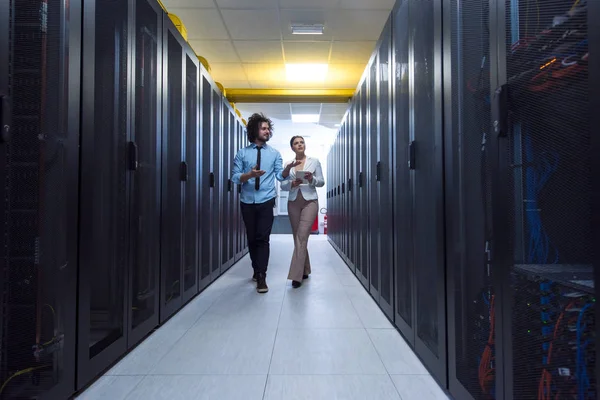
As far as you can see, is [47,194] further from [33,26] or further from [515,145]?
[515,145]

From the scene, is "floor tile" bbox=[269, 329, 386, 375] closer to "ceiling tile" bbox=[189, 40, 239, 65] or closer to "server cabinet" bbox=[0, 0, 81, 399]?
"server cabinet" bbox=[0, 0, 81, 399]

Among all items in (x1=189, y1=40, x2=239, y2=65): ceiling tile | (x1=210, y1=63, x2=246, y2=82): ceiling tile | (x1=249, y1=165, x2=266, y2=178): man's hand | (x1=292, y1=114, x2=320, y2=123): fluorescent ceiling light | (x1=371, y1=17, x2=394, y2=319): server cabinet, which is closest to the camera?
(x1=371, y1=17, x2=394, y2=319): server cabinet

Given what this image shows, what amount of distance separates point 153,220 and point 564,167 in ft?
6.19

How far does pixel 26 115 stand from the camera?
1.13 m

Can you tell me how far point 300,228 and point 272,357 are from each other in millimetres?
1627

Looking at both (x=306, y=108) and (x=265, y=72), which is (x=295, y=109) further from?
(x=265, y=72)

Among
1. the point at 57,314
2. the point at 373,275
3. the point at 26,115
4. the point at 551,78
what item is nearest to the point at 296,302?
the point at 373,275

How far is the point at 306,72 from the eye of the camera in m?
Result: 5.44

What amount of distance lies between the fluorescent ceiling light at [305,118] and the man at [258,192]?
5.02 m

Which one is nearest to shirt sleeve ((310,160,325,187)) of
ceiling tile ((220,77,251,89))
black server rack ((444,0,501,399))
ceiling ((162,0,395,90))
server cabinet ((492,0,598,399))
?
ceiling ((162,0,395,90))

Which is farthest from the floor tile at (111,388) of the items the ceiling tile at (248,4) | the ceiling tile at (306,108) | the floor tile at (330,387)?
the ceiling tile at (306,108)

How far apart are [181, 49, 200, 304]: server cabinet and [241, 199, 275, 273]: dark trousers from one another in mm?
420

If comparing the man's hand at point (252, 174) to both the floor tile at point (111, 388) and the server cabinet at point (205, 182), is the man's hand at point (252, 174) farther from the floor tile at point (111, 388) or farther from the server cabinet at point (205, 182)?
the floor tile at point (111, 388)

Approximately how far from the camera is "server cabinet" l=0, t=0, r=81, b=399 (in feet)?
3.54
